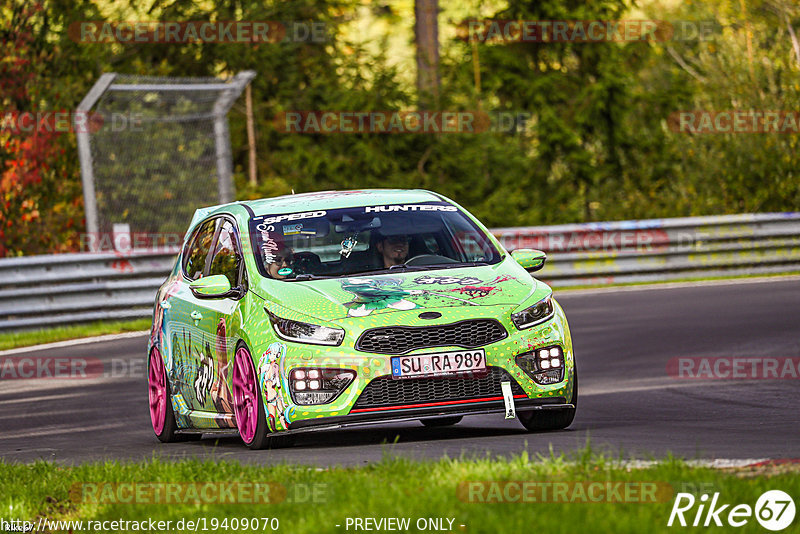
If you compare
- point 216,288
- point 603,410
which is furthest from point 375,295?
point 603,410

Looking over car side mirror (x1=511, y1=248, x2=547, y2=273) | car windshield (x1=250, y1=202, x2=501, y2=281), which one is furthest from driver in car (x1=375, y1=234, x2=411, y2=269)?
car side mirror (x1=511, y1=248, x2=547, y2=273)

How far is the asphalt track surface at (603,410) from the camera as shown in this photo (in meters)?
8.22

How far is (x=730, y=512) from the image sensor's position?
5.62 metres

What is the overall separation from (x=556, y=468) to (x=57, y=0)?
91.9 feet

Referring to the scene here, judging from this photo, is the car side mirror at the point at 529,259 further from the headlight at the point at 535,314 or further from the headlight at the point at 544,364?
the headlight at the point at 544,364

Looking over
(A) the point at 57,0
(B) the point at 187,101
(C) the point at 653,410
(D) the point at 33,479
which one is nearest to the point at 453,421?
(C) the point at 653,410

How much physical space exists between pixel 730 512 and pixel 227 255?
501 centimetres

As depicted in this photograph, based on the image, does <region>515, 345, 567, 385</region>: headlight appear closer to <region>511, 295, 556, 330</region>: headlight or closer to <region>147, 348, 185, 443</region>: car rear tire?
<region>511, 295, 556, 330</region>: headlight

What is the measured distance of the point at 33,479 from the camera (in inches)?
312

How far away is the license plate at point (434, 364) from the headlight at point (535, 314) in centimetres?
38

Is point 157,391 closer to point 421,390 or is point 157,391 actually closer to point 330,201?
point 330,201

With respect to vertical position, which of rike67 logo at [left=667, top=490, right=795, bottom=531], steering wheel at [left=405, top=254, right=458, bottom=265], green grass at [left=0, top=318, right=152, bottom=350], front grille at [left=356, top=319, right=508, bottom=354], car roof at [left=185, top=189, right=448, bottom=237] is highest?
car roof at [left=185, top=189, right=448, bottom=237]

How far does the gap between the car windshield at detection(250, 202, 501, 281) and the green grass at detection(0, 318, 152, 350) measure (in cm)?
853

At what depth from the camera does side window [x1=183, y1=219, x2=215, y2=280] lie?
10469 millimetres
